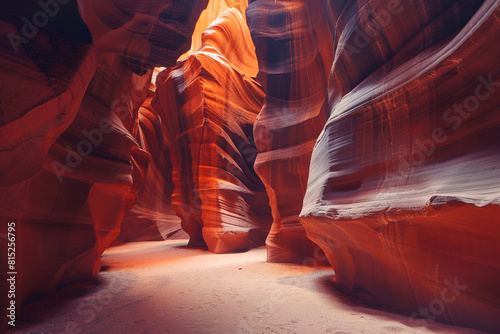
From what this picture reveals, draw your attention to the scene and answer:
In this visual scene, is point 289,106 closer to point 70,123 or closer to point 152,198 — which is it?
point 70,123

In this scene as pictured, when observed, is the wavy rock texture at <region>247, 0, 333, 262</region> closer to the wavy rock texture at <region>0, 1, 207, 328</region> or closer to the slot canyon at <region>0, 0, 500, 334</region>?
the slot canyon at <region>0, 0, 500, 334</region>

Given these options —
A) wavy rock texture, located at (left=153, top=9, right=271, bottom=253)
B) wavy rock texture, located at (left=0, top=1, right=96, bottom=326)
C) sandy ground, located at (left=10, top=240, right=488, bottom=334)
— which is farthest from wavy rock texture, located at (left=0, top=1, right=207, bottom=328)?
wavy rock texture, located at (left=153, top=9, right=271, bottom=253)

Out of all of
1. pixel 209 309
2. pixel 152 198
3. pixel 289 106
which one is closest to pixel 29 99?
pixel 209 309

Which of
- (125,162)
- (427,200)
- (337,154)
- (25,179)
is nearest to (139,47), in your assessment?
(125,162)

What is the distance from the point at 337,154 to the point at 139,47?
3.28m

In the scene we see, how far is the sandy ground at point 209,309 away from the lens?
2.39 metres

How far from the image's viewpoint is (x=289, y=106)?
24.8 ft

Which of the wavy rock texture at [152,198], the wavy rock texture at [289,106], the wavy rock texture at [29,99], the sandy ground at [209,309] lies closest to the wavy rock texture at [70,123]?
the wavy rock texture at [29,99]

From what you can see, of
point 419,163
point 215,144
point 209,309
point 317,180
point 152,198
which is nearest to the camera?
point 419,163

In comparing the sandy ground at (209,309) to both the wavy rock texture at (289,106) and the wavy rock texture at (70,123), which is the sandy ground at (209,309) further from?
the wavy rock texture at (289,106)

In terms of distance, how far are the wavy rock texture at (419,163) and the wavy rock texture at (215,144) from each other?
6.01m

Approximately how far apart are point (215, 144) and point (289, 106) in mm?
3532

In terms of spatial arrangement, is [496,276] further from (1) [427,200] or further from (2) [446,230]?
(1) [427,200]

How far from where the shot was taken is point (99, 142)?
4285 millimetres
